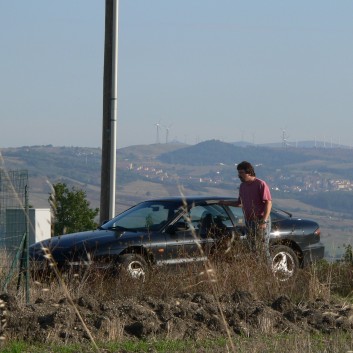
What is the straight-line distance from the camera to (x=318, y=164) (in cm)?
18288

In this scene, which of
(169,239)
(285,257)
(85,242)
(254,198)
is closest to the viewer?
(85,242)

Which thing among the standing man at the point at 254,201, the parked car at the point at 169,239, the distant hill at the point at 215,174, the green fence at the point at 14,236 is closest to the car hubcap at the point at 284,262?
the parked car at the point at 169,239

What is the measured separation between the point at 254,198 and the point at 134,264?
184 cm

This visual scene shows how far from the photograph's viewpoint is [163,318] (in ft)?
33.1

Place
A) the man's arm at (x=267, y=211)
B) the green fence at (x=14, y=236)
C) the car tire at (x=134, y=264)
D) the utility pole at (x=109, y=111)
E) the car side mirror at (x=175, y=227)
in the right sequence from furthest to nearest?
the utility pole at (x=109, y=111) < the car side mirror at (x=175, y=227) < the man's arm at (x=267, y=211) < the car tire at (x=134, y=264) < the green fence at (x=14, y=236)

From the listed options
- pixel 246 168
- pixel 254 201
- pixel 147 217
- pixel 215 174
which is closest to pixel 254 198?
pixel 254 201

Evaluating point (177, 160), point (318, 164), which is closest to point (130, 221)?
point (177, 160)

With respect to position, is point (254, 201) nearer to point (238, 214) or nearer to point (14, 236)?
point (238, 214)

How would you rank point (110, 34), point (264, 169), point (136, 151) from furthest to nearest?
point (136, 151) < point (264, 169) < point (110, 34)

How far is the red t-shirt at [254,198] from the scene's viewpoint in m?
15.1

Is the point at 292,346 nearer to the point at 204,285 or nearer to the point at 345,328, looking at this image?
the point at 345,328

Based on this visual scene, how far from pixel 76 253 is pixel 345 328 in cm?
510

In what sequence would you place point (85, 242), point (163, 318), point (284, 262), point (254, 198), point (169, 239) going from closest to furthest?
point (163, 318)
point (85, 242)
point (254, 198)
point (169, 239)
point (284, 262)

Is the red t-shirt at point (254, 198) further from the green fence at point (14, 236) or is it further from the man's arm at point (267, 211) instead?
the green fence at point (14, 236)
